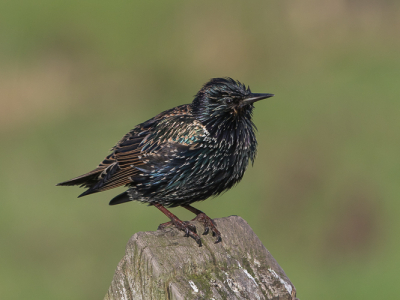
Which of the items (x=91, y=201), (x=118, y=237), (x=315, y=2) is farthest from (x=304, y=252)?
(x=315, y=2)

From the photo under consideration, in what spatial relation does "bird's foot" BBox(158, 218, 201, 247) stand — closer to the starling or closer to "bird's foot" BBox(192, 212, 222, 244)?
"bird's foot" BBox(192, 212, 222, 244)

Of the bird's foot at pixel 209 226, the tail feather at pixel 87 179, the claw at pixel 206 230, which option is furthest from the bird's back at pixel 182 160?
the claw at pixel 206 230

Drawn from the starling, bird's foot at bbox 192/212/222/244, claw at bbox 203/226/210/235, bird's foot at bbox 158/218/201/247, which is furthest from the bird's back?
claw at bbox 203/226/210/235

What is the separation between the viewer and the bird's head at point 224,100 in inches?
182

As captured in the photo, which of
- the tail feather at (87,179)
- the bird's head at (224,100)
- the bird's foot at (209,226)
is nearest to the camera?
the bird's foot at (209,226)

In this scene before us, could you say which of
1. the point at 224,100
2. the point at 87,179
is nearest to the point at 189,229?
the point at 224,100

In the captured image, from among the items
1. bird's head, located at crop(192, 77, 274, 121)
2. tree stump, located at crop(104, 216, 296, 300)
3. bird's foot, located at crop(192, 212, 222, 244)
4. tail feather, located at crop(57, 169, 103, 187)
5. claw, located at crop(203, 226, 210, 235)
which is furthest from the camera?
tail feather, located at crop(57, 169, 103, 187)

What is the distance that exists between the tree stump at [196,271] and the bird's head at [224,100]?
1588mm

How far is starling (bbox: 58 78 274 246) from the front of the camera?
4.53 metres

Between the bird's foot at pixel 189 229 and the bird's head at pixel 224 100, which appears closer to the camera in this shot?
the bird's foot at pixel 189 229

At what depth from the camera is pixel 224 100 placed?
184 inches

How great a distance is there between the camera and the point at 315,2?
1081 cm

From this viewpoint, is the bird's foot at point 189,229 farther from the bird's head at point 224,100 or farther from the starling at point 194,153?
the bird's head at point 224,100

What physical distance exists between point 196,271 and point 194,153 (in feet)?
5.34
